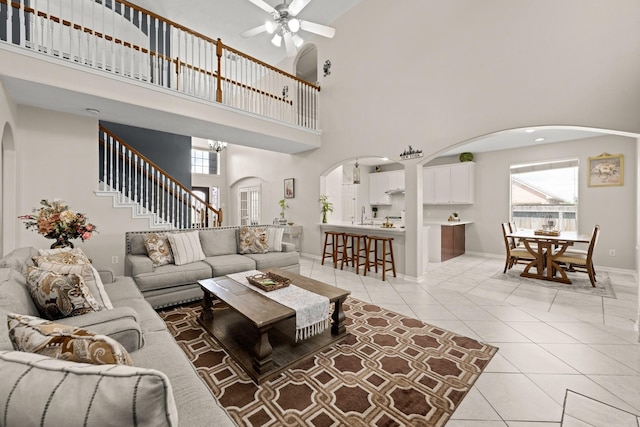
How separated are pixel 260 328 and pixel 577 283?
5.09 m

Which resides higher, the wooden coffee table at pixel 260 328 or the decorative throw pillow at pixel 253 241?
the decorative throw pillow at pixel 253 241

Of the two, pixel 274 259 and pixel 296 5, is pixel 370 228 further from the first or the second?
pixel 296 5

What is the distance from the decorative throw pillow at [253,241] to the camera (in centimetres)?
427

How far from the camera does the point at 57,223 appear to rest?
2.68 m

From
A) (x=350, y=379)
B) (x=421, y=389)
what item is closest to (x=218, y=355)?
(x=350, y=379)

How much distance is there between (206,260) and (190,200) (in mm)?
2481

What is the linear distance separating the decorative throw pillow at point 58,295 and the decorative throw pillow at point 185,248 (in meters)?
1.80

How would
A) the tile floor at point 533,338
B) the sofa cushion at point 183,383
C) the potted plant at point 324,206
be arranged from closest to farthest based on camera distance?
the sofa cushion at point 183,383, the tile floor at point 533,338, the potted plant at point 324,206

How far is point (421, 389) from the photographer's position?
6.12 ft

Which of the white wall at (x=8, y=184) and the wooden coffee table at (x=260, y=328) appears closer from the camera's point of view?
the wooden coffee table at (x=260, y=328)

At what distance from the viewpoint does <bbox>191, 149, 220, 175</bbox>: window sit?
10023 millimetres

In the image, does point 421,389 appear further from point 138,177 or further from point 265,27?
point 138,177

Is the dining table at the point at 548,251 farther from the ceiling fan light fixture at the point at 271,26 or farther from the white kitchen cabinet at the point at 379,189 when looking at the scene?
the ceiling fan light fixture at the point at 271,26

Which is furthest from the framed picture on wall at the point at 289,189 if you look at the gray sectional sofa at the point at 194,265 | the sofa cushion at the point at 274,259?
the sofa cushion at the point at 274,259
